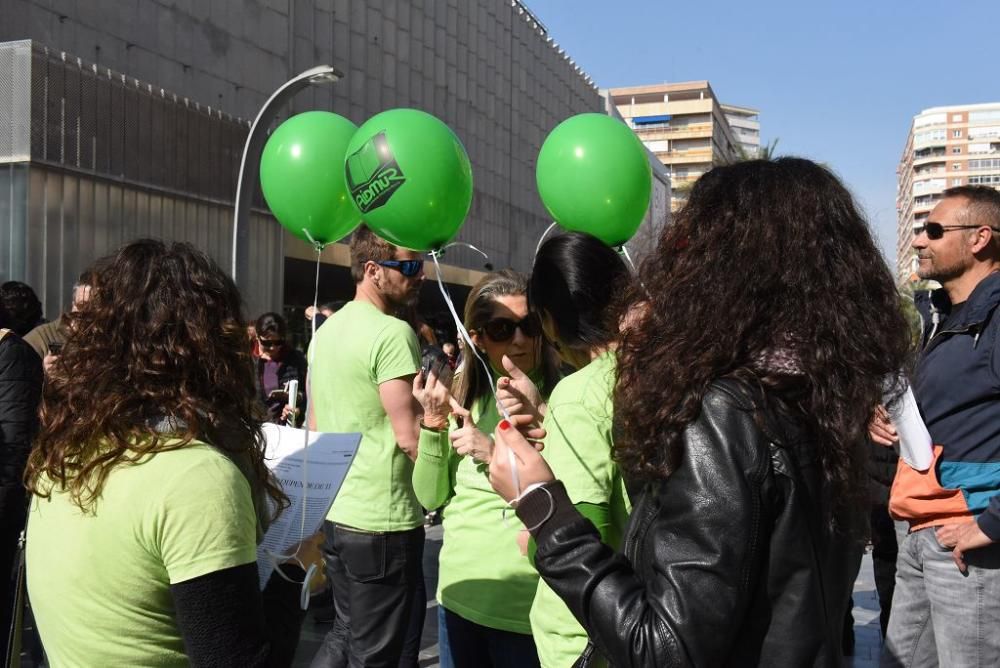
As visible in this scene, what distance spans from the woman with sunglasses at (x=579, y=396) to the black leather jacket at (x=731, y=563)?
1.72 ft

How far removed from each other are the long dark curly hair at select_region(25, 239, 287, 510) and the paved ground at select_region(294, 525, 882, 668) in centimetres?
329

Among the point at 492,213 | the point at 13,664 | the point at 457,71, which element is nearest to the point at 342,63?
the point at 457,71

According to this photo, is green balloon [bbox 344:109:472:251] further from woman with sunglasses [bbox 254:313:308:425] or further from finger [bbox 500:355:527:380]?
woman with sunglasses [bbox 254:313:308:425]

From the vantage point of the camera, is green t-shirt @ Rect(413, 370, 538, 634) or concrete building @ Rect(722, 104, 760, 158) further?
concrete building @ Rect(722, 104, 760, 158)

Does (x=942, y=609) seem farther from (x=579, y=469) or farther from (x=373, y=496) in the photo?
(x=373, y=496)

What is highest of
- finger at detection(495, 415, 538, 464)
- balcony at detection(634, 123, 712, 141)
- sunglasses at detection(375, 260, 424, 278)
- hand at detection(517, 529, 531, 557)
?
balcony at detection(634, 123, 712, 141)

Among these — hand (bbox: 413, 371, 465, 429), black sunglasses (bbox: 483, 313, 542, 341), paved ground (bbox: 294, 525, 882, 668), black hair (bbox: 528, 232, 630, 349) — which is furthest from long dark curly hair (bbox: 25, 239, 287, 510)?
paved ground (bbox: 294, 525, 882, 668)

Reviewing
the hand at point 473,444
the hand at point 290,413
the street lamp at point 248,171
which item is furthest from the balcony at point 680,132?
the hand at point 473,444

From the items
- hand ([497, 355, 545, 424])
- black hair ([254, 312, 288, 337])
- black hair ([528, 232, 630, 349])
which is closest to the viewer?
black hair ([528, 232, 630, 349])

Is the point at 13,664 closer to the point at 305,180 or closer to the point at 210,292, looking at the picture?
the point at 210,292

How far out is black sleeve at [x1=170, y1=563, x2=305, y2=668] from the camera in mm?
1555

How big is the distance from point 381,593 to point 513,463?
1867 mm

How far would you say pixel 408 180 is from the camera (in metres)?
3.01

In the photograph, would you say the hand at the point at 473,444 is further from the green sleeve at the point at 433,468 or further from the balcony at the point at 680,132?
the balcony at the point at 680,132
